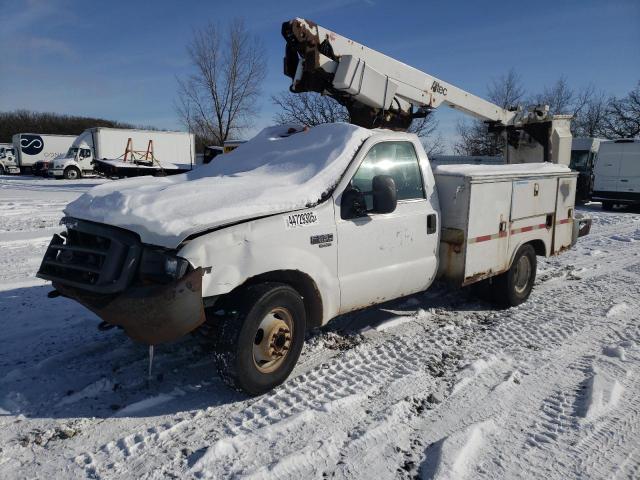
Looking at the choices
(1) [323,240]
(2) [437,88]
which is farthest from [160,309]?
(2) [437,88]

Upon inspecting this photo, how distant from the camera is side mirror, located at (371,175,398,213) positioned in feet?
12.5

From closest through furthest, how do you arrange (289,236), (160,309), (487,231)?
(160,309) → (289,236) → (487,231)

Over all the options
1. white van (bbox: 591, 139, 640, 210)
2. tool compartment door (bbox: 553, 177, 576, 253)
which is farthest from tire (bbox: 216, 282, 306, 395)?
white van (bbox: 591, 139, 640, 210)

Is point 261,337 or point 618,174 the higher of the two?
point 618,174

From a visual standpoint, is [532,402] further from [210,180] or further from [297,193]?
[210,180]

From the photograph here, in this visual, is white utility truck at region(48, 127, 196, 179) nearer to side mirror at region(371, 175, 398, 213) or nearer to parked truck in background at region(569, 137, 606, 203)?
parked truck in background at region(569, 137, 606, 203)

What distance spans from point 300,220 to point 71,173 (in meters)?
32.7

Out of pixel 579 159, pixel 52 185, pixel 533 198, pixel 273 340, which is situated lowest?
pixel 52 185

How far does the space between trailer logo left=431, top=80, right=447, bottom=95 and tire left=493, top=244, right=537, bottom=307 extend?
7.75 ft

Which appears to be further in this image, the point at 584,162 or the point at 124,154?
the point at 124,154

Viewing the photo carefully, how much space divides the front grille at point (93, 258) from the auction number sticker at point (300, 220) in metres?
1.03

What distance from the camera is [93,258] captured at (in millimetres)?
3352

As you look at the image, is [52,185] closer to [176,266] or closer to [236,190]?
[236,190]

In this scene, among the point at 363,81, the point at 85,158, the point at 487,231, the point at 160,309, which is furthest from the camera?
the point at 85,158
